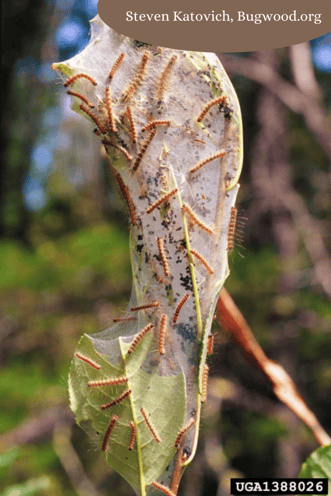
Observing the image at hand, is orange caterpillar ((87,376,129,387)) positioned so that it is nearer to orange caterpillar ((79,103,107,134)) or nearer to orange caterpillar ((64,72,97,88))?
orange caterpillar ((79,103,107,134))

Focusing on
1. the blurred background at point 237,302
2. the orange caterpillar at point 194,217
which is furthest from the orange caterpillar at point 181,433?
the blurred background at point 237,302

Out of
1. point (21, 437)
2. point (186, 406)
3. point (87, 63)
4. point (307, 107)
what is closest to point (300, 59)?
point (307, 107)

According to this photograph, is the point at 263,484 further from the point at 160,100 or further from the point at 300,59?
the point at 300,59

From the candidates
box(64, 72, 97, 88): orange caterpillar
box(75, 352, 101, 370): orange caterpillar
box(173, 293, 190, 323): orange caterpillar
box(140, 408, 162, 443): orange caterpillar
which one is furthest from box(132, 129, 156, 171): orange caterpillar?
box(140, 408, 162, 443): orange caterpillar

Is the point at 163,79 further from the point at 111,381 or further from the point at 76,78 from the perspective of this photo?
the point at 111,381

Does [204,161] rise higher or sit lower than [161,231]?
higher

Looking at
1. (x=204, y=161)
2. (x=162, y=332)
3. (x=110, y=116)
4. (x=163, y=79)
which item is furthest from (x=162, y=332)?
(x=163, y=79)

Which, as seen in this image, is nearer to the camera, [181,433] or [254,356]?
[181,433]
